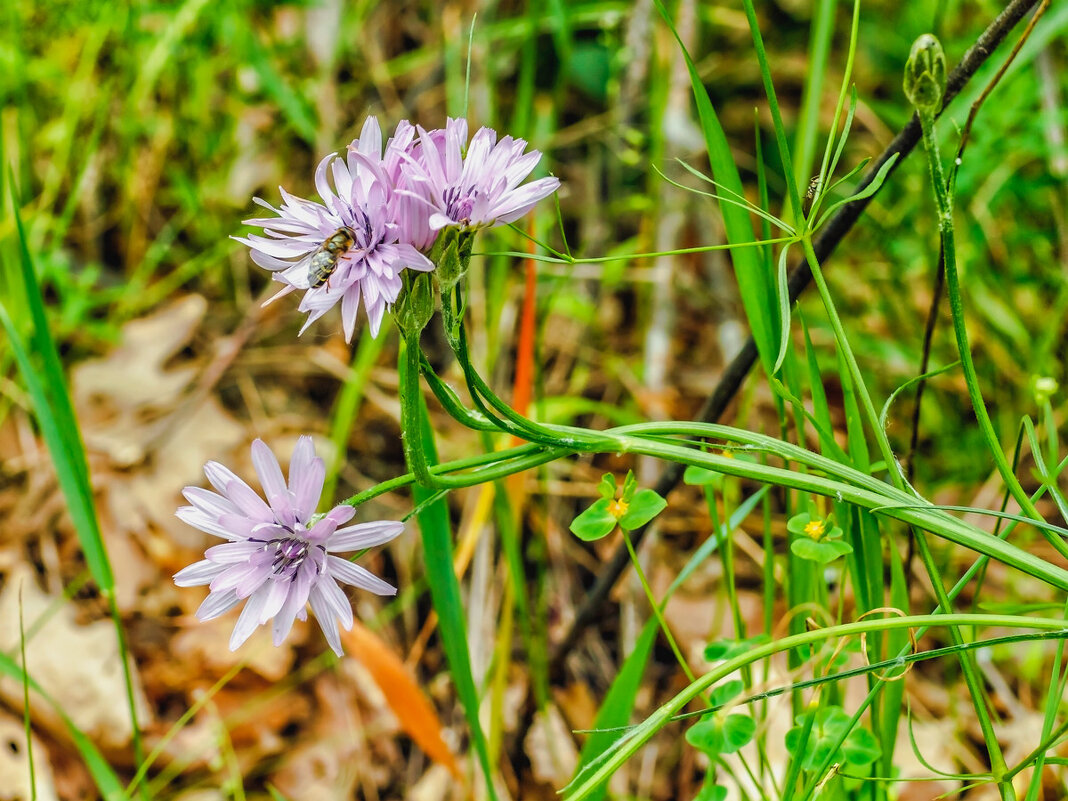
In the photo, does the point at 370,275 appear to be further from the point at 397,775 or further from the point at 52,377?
the point at 397,775

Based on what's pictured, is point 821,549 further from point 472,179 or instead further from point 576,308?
point 576,308

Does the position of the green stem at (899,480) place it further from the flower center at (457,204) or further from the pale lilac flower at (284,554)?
the pale lilac flower at (284,554)

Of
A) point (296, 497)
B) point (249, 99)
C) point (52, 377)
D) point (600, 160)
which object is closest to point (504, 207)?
point (296, 497)

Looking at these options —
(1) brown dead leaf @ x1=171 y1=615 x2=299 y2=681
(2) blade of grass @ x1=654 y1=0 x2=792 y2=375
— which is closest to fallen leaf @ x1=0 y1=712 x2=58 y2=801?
(1) brown dead leaf @ x1=171 y1=615 x2=299 y2=681

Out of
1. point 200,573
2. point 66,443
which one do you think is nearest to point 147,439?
point 66,443

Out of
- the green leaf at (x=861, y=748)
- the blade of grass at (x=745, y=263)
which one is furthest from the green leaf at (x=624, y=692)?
the blade of grass at (x=745, y=263)

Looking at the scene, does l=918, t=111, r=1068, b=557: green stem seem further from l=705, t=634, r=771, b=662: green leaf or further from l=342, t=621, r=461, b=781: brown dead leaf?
l=342, t=621, r=461, b=781: brown dead leaf
